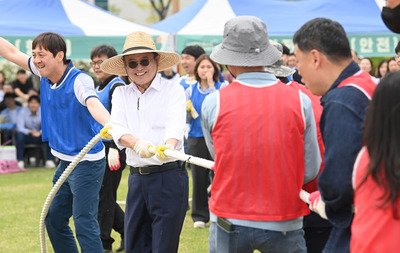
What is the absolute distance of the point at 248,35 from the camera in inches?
140

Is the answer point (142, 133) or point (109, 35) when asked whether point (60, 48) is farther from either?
point (109, 35)

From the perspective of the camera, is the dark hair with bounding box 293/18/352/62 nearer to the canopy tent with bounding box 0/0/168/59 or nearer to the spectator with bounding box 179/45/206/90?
the spectator with bounding box 179/45/206/90

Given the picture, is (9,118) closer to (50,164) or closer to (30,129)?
(30,129)

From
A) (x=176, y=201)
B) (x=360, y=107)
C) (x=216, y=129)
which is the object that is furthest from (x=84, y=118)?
(x=360, y=107)

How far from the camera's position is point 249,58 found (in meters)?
3.54

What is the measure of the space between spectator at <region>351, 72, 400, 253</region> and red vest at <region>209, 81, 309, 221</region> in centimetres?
88

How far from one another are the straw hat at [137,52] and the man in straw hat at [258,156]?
1509 mm

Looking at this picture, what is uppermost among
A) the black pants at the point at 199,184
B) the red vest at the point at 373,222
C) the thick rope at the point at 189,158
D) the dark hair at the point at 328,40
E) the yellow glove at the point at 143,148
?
the dark hair at the point at 328,40

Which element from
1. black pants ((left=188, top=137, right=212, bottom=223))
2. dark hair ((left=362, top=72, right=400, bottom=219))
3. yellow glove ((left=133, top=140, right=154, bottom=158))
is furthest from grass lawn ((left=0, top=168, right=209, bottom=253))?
dark hair ((left=362, top=72, right=400, bottom=219))

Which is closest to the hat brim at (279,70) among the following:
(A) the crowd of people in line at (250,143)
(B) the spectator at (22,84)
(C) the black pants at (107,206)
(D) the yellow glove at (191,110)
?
(A) the crowd of people in line at (250,143)

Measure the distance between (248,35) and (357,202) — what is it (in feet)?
4.34

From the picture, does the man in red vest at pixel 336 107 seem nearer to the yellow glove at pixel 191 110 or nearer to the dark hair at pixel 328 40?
the dark hair at pixel 328 40

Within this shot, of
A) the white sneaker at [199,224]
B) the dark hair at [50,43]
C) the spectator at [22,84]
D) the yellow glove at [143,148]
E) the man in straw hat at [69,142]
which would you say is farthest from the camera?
the spectator at [22,84]

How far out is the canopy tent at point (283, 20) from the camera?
13.9 meters
